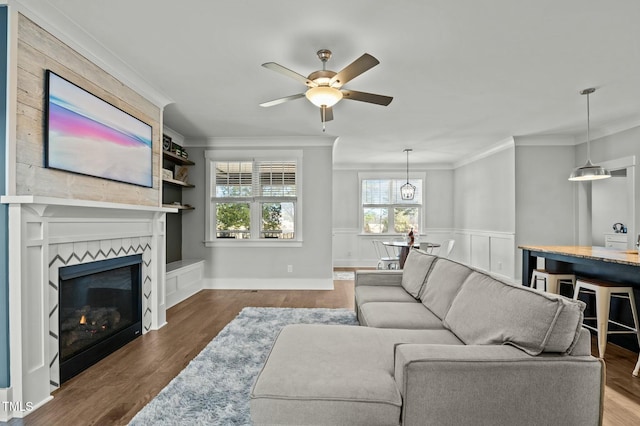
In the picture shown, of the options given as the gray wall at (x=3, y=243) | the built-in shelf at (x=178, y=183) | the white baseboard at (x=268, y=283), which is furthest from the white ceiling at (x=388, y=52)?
the white baseboard at (x=268, y=283)

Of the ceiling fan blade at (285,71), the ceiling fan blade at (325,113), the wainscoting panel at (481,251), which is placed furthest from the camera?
the wainscoting panel at (481,251)

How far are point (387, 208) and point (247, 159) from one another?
14.1 ft

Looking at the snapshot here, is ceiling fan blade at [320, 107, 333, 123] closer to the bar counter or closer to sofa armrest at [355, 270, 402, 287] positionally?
sofa armrest at [355, 270, 402, 287]

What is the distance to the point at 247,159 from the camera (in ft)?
19.2

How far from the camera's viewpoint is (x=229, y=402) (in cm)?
214

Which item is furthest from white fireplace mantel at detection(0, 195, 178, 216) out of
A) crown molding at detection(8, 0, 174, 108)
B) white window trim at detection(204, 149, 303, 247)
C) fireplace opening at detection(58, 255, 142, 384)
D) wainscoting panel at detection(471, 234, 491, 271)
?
wainscoting panel at detection(471, 234, 491, 271)

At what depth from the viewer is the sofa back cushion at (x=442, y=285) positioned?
8.23ft

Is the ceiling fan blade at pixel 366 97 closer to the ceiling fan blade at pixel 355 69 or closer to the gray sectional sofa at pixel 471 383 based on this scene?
the ceiling fan blade at pixel 355 69

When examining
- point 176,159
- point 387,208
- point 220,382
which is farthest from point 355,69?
point 387,208

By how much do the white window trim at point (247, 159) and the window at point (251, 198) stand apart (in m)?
0.02

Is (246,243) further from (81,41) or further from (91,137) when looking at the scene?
(81,41)

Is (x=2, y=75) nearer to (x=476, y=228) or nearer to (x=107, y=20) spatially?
(x=107, y=20)

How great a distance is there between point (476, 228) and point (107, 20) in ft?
23.6

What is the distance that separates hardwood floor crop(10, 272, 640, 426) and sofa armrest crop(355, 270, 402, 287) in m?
1.63
